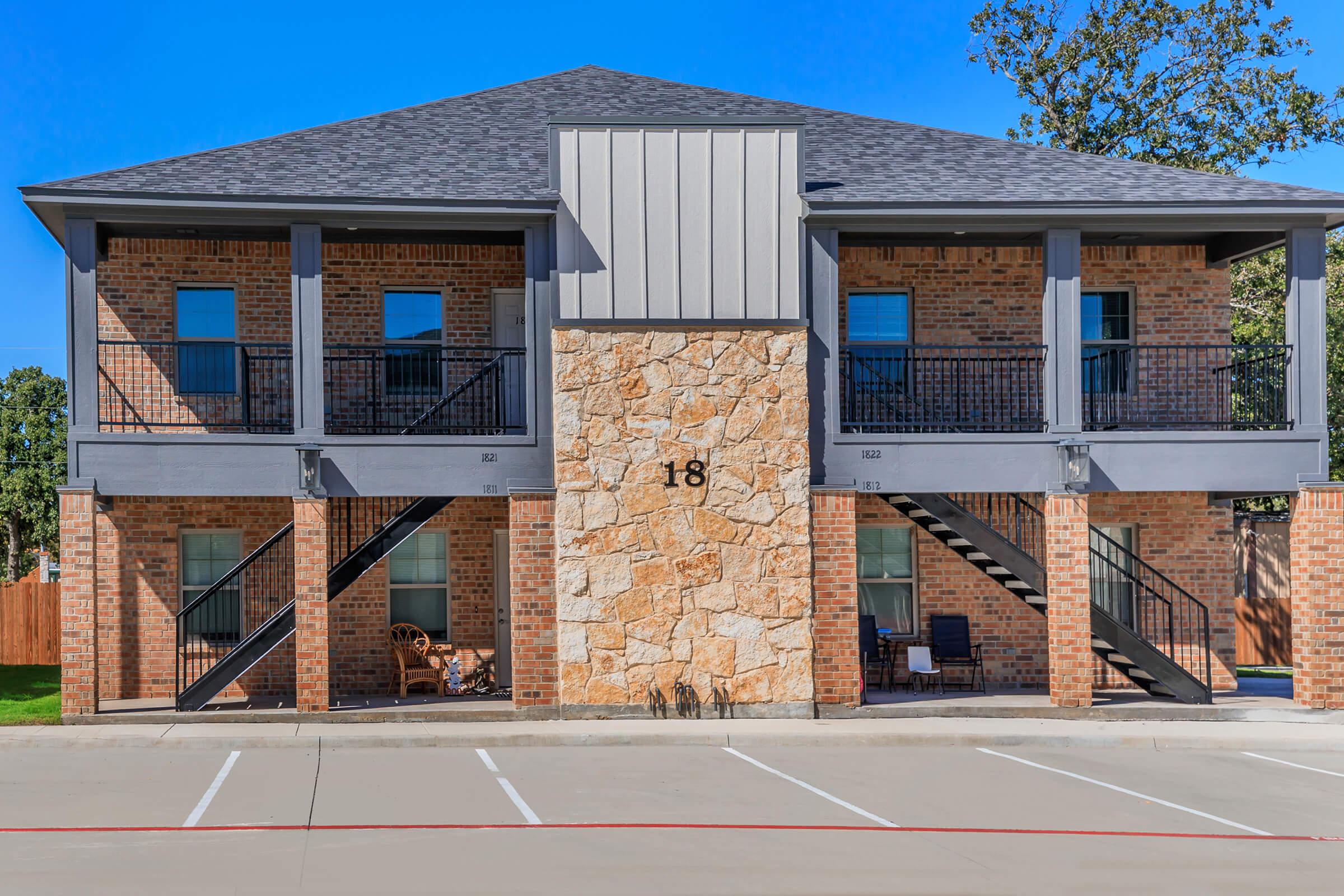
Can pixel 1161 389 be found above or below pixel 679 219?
below

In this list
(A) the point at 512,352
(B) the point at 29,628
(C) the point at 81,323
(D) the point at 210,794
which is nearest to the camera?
(D) the point at 210,794

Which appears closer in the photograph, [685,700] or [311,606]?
[311,606]

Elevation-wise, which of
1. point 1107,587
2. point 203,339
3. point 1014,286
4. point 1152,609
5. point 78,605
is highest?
point 1014,286

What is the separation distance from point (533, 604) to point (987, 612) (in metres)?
6.60

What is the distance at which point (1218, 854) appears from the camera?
8914 millimetres

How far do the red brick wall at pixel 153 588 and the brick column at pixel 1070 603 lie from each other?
983cm

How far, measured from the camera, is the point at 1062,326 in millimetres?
15695

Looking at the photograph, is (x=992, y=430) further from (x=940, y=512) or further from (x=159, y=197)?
(x=159, y=197)

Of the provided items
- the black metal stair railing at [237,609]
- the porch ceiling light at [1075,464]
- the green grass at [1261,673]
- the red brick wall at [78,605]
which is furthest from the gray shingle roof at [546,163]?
the green grass at [1261,673]

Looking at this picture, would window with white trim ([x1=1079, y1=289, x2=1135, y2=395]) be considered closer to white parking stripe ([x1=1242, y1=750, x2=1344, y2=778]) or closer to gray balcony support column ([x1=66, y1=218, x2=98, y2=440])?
white parking stripe ([x1=1242, y1=750, x2=1344, y2=778])

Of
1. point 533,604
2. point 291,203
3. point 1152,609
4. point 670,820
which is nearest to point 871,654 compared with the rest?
point 1152,609

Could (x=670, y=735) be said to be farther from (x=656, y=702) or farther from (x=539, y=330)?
(x=539, y=330)

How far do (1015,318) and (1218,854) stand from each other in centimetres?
1010

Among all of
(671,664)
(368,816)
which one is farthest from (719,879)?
(671,664)
